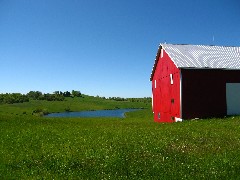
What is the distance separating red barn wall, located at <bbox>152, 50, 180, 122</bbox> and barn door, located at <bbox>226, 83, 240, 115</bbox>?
224 inches

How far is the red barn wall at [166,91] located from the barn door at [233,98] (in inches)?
224

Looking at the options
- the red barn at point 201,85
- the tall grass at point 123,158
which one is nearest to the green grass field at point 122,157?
the tall grass at point 123,158

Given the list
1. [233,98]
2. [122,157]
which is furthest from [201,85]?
[122,157]

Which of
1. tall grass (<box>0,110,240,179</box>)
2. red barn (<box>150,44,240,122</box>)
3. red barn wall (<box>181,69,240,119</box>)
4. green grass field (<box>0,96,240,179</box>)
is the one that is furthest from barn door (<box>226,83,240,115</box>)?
tall grass (<box>0,110,240,179</box>)

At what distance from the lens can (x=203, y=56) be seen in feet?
116

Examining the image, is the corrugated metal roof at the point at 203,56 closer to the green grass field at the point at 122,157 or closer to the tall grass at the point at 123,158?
the green grass field at the point at 122,157

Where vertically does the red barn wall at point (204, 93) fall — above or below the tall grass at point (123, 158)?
above

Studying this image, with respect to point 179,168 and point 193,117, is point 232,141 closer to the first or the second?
point 179,168

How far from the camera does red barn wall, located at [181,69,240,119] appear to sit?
31906 millimetres

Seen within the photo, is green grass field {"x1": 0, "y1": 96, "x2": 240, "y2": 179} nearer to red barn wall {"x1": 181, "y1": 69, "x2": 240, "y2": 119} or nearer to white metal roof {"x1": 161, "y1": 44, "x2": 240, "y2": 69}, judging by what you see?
red barn wall {"x1": 181, "y1": 69, "x2": 240, "y2": 119}

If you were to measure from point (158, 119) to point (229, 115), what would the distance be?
11.7 meters

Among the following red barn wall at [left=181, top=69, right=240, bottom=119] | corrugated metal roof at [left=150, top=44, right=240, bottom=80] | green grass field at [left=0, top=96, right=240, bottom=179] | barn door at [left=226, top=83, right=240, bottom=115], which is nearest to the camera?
green grass field at [left=0, top=96, right=240, bottom=179]

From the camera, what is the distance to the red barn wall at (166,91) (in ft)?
110

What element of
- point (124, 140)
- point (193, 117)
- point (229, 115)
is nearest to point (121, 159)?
point (124, 140)
